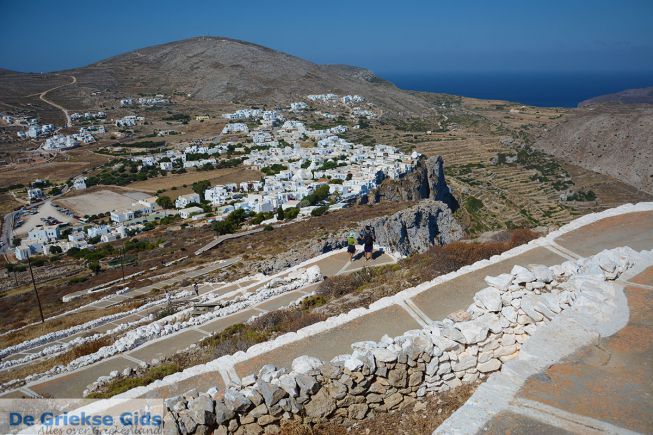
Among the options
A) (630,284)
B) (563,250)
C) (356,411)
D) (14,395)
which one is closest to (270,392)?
(356,411)

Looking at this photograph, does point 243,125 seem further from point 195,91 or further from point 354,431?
point 354,431

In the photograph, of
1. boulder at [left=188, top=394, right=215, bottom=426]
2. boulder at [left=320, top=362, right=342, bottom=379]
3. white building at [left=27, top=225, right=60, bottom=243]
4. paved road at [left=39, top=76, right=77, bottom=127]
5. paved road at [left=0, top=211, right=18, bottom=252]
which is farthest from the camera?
paved road at [left=39, top=76, right=77, bottom=127]

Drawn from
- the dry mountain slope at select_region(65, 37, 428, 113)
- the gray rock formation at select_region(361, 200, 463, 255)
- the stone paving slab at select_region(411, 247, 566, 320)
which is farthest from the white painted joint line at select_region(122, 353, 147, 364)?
the dry mountain slope at select_region(65, 37, 428, 113)

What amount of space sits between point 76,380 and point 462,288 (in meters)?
8.46

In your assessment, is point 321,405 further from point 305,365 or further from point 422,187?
point 422,187

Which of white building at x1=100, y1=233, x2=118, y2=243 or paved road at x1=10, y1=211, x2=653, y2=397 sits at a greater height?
paved road at x1=10, y1=211, x2=653, y2=397

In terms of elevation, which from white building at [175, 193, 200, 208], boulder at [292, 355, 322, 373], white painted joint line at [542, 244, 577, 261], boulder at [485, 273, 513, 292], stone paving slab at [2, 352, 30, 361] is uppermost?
boulder at [485, 273, 513, 292]

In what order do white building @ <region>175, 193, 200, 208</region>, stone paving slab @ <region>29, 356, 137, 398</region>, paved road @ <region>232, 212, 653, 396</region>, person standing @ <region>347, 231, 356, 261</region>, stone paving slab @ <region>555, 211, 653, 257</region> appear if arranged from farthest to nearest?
white building @ <region>175, 193, 200, 208</region>
person standing @ <region>347, 231, 356, 261</region>
stone paving slab @ <region>555, 211, 653, 257</region>
stone paving slab @ <region>29, 356, 137, 398</region>
paved road @ <region>232, 212, 653, 396</region>

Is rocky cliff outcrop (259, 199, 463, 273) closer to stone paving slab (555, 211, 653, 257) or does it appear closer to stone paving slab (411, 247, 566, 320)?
stone paving slab (411, 247, 566, 320)

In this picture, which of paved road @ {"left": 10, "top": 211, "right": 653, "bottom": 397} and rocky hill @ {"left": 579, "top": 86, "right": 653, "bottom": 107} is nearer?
paved road @ {"left": 10, "top": 211, "right": 653, "bottom": 397}

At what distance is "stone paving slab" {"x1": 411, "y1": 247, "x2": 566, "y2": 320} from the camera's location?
8.25 metres

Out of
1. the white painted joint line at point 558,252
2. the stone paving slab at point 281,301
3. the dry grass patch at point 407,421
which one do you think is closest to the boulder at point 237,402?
the dry grass patch at point 407,421

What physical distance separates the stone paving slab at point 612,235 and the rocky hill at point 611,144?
159ft

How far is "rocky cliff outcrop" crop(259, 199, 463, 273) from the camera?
822 inches
